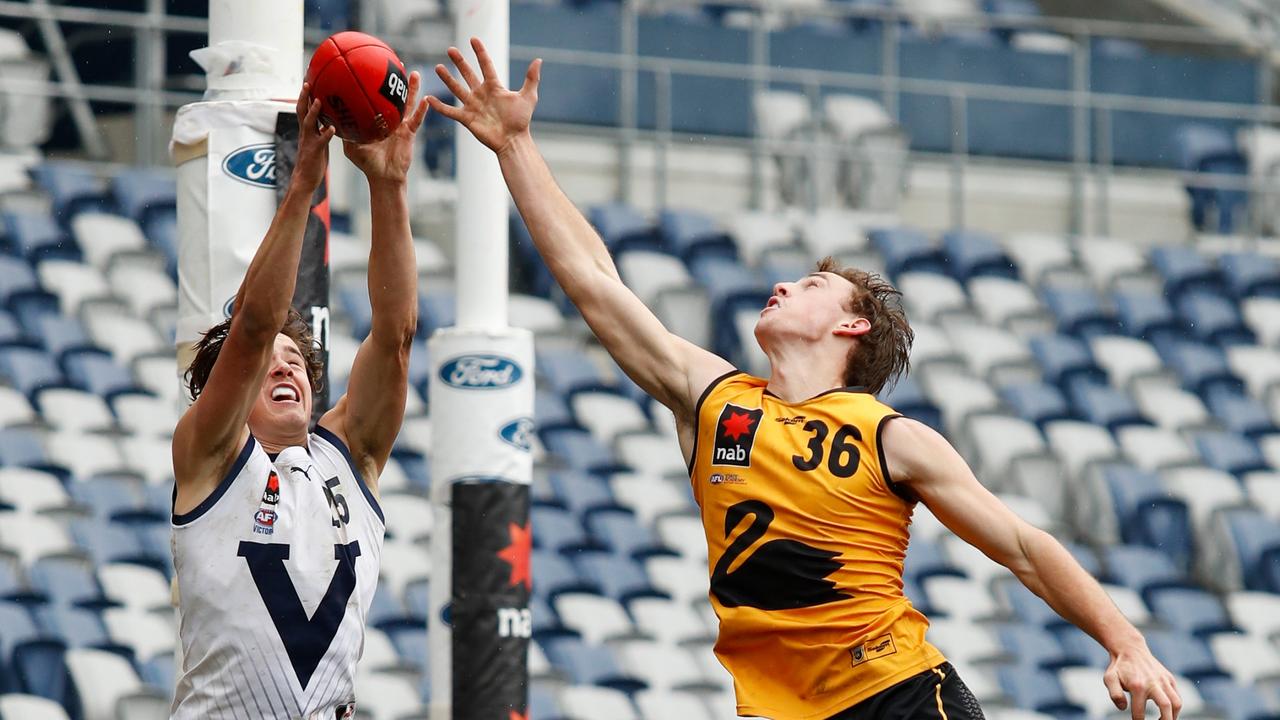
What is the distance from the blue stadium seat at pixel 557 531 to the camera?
1252cm

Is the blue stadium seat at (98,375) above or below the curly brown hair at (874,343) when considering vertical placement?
below

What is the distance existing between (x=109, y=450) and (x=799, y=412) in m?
7.77

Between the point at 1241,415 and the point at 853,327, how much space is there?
11338mm

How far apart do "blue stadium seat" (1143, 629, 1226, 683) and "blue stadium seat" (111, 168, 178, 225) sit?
7.27 metres

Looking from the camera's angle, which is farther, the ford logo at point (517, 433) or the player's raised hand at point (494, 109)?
the ford logo at point (517, 433)

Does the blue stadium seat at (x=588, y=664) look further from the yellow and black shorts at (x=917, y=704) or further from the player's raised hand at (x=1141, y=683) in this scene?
the player's raised hand at (x=1141, y=683)

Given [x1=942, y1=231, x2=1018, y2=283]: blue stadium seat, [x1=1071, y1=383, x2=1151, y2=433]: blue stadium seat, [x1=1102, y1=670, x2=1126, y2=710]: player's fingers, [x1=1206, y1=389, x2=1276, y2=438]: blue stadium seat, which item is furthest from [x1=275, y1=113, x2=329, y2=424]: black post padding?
[x1=1206, y1=389, x2=1276, y2=438]: blue stadium seat

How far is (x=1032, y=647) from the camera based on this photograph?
12.9 metres

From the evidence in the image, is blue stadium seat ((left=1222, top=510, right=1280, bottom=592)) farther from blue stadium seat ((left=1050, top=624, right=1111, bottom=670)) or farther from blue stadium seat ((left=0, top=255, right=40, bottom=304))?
blue stadium seat ((left=0, top=255, right=40, bottom=304))

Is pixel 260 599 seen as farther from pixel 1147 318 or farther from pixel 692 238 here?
pixel 1147 318

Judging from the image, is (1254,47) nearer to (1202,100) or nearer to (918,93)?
(1202,100)

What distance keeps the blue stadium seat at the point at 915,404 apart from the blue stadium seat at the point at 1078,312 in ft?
6.47

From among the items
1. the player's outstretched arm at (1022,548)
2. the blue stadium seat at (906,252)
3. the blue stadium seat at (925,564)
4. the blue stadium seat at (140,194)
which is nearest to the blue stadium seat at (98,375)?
the blue stadium seat at (140,194)

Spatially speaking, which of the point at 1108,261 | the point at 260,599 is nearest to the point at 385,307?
the point at 260,599
